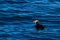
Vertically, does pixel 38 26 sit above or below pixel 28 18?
below

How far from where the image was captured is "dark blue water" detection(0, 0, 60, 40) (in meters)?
9.38

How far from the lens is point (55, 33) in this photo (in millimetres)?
9414

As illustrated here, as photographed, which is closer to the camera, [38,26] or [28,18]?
[38,26]

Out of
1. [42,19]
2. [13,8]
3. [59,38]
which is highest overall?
[13,8]

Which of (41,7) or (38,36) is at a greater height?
(41,7)

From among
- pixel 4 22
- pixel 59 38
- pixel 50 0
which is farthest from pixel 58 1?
pixel 4 22

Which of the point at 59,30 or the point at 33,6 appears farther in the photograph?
the point at 33,6

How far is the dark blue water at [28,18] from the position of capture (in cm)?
938

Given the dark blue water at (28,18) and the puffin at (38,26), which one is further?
the puffin at (38,26)

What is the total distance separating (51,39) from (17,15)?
1.78 meters

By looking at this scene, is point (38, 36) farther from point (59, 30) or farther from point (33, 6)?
point (33, 6)

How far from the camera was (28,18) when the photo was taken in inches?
388

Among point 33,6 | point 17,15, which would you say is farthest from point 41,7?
point 17,15

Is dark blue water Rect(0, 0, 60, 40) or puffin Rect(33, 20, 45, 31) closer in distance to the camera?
dark blue water Rect(0, 0, 60, 40)
